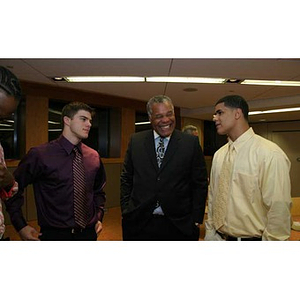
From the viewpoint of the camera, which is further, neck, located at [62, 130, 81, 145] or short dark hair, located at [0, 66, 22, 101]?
neck, located at [62, 130, 81, 145]

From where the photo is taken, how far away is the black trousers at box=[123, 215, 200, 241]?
1.17 metres

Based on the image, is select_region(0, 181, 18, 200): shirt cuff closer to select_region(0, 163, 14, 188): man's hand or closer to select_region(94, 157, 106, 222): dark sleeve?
select_region(0, 163, 14, 188): man's hand

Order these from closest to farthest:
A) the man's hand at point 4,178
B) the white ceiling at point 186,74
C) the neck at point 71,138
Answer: the man's hand at point 4,178, the white ceiling at point 186,74, the neck at point 71,138

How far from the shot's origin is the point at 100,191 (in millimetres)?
1221

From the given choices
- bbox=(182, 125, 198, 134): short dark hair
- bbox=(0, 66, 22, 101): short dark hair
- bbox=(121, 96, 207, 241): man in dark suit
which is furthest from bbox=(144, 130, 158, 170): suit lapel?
bbox=(0, 66, 22, 101): short dark hair

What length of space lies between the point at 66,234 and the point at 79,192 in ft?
0.61

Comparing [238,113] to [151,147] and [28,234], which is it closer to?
[151,147]

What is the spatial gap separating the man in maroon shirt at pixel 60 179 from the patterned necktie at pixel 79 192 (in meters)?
0.01

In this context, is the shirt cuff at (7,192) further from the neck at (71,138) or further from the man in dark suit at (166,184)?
the man in dark suit at (166,184)

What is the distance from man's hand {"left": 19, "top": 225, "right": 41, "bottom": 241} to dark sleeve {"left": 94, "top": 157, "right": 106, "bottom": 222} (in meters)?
0.27

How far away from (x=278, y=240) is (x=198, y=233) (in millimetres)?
331

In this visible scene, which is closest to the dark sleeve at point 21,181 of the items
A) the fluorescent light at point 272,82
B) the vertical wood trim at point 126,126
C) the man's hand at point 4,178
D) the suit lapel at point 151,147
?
the man's hand at point 4,178

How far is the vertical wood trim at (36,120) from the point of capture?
1.03 m
